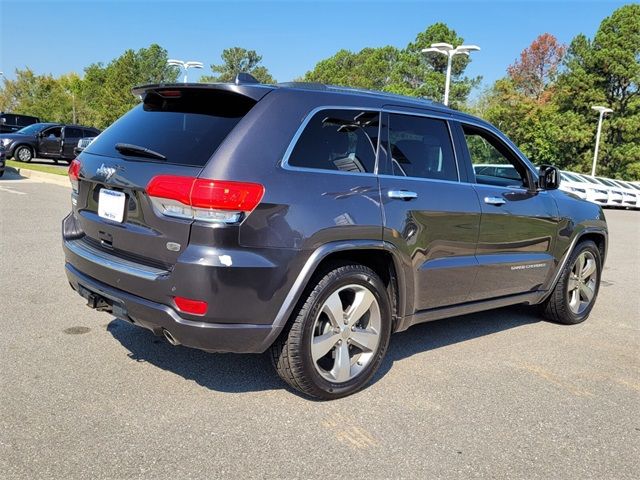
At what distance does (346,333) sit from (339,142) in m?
1.16

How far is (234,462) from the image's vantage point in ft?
9.11

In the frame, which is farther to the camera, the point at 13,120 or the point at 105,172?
the point at 13,120

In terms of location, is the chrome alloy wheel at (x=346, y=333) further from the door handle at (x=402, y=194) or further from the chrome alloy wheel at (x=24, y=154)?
the chrome alloy wheel at (x=24, y=154)

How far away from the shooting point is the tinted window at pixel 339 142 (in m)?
3.34

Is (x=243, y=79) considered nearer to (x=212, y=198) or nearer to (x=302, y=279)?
(x=212, y=198)

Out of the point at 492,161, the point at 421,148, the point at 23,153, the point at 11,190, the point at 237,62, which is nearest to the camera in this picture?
the point at 421,148

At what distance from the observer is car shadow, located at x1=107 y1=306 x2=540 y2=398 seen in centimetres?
371

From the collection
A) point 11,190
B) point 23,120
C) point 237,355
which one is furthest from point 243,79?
point 23,120

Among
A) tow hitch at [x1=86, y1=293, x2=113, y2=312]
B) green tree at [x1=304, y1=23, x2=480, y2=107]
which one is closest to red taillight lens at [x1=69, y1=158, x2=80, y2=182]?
tow hitch at [x1=86, y1=293, x2=113, y2=312]

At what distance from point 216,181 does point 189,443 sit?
1.32 m

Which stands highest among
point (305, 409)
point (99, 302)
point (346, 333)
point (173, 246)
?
point (173, 246)

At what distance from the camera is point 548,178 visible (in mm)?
4988

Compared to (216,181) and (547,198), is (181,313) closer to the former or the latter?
(216,181)

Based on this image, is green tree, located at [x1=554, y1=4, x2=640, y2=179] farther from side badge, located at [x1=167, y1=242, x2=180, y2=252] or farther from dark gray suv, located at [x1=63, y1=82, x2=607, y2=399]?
side badge, located at [x1=167, y1=242, x2=180, y2=252]
